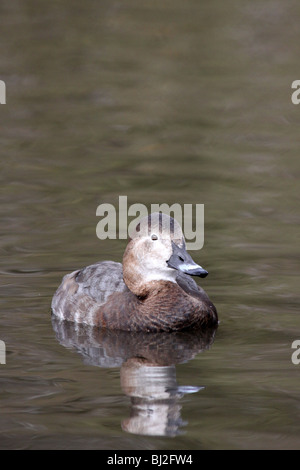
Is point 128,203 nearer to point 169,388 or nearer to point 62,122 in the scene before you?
point 62,122

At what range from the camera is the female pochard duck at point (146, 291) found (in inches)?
350

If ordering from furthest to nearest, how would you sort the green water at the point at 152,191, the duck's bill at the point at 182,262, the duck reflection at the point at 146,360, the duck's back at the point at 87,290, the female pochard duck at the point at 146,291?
the duck's back at the point at 87,290 < the female pochard duck at the point at 146,291 < the duck's bill at the point at 182,262 < the green water at the point at 152,191 < the duck reflection at the point at 146,360

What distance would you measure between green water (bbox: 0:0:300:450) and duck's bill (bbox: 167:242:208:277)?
577 mm

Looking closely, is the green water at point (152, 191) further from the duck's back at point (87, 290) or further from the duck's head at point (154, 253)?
the duck's head at point (154, 253)

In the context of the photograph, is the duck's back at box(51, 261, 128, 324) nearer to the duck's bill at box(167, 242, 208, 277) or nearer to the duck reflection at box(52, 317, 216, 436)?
the duck reflection at box(52, 317, 216, 436)

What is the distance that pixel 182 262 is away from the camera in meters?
8.84

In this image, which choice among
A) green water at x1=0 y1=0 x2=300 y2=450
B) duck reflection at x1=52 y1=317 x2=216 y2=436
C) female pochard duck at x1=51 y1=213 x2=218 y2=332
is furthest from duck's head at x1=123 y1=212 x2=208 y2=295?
green water at x1=0 y1=0 x2=300 y2=450

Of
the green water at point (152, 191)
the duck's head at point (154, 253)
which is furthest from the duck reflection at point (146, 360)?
the duck's head at point (154, 253)

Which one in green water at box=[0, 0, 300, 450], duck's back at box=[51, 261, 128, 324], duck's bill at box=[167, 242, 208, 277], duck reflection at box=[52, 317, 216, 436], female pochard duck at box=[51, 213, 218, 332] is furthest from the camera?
duck's back at box=[51, 261, 128, 324]

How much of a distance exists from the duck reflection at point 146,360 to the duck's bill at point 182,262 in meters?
0.55

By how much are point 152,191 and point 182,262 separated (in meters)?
3.77

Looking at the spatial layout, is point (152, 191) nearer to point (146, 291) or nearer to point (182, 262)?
point (146, 291)

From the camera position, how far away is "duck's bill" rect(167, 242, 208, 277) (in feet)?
28.4
